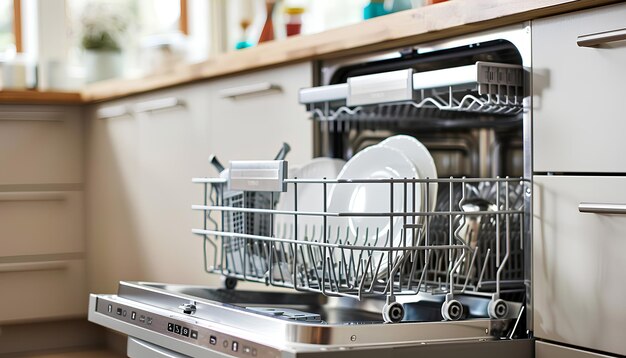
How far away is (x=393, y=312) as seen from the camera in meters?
1.19

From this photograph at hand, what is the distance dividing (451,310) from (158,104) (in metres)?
1.51

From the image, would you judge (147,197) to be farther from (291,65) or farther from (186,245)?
(291,65)

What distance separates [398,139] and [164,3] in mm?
2460

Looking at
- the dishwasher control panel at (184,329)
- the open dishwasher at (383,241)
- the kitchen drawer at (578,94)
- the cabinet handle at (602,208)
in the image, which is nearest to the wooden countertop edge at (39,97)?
the open dishwasher at (383,241)

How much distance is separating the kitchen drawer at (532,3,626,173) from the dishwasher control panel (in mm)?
498

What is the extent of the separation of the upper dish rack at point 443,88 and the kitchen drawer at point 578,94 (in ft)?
0.15

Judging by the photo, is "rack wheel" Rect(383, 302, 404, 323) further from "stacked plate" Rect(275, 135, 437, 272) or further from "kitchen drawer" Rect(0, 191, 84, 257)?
"kitchen drawer" Rect(0, 191, 84, 257)

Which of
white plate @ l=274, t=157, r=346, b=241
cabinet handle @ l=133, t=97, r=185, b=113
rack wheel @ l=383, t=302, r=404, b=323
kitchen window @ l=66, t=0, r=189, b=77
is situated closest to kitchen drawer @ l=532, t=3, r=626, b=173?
rack wheel @ l=383, t=302, r=404, b=323

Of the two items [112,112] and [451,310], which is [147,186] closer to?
[112,112]

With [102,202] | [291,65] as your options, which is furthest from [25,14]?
[291,65]

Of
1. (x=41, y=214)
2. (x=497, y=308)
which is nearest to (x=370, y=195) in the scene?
(x=497, y=308)

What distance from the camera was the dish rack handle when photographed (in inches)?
52.8

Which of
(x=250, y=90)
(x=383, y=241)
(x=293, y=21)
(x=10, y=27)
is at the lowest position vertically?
(x=383, y=241)

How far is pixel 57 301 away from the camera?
2.96 meters
